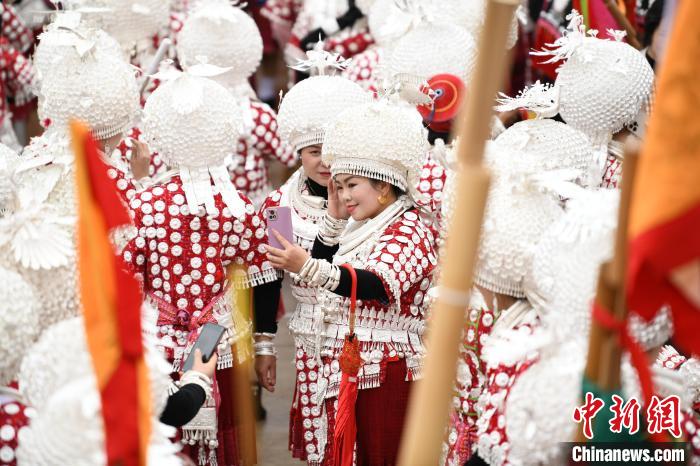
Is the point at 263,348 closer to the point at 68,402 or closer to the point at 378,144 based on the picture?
the point at 378,144

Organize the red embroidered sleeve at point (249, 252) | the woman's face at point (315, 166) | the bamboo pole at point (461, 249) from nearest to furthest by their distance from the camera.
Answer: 1. the bamboo pole at point (461, 249)
2. the red embroidered sleeve at point (249, 252)
3. the woman's face at point (315, 166)

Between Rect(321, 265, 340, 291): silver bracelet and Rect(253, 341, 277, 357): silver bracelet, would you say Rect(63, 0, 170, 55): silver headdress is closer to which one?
Rect(253, 341, 277, 357): silver bracelet

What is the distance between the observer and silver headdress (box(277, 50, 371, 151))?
4.32m

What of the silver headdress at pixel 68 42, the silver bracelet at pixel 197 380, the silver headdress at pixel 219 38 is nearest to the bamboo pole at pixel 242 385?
the silver bracelet at pixel 197 380

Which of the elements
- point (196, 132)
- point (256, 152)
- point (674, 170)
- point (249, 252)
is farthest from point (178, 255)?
point (674, 170)

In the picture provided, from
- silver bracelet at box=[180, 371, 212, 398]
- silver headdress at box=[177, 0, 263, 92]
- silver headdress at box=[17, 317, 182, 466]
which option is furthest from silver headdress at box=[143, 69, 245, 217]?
silver headdress at box=[177, 0, 263, 92]

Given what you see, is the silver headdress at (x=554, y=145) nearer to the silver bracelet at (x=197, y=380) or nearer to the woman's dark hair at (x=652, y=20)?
the silver bracelet at (x=197, y=380)

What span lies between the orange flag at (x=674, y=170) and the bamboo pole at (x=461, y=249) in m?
0.26

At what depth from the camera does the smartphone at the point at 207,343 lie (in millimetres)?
2975

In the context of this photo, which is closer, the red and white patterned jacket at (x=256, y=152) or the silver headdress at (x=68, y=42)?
the silver headdress at (x=68, y=42)

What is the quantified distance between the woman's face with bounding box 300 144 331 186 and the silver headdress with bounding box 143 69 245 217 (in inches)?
21.9

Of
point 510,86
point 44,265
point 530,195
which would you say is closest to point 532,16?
point 510,86

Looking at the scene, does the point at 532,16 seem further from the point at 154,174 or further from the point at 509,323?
the point at 509,323

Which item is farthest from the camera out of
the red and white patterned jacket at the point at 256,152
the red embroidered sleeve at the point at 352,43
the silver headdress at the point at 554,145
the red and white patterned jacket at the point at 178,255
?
the red embroidered sleeve at the point at 352,43
